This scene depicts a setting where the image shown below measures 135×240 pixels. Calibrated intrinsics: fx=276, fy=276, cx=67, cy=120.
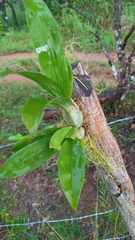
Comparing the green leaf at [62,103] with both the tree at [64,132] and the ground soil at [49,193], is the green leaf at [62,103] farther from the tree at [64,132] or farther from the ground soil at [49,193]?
the ground soil at [49,193]

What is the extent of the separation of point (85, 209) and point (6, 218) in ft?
1.77

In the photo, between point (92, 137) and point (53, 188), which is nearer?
point (92, 137)

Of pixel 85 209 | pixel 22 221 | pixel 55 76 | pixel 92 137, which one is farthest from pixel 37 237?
pixel 55 76

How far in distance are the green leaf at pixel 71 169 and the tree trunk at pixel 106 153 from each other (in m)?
0.08

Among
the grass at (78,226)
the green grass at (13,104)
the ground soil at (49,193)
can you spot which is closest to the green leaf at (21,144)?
the grass at (78,226)

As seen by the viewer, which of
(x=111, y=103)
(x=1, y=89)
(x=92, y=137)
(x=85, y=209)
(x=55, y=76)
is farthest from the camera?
(x=1, y=89)

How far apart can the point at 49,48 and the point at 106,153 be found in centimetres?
35

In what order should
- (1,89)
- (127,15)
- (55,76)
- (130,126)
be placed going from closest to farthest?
1. (55,76)
2. (130,126)
3. (1,89)
4. (127,15)

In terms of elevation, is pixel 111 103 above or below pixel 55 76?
below

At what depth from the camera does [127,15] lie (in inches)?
208

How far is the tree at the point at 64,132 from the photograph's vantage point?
670mm

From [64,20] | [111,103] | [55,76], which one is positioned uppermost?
[64,20]

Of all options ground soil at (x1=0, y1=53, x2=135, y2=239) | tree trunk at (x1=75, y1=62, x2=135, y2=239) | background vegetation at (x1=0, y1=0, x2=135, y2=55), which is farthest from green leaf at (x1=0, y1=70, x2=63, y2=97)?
background vegetation at (x1=0, y1=0, x2=135, y2=55)

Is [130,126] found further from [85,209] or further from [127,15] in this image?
[127,15]
